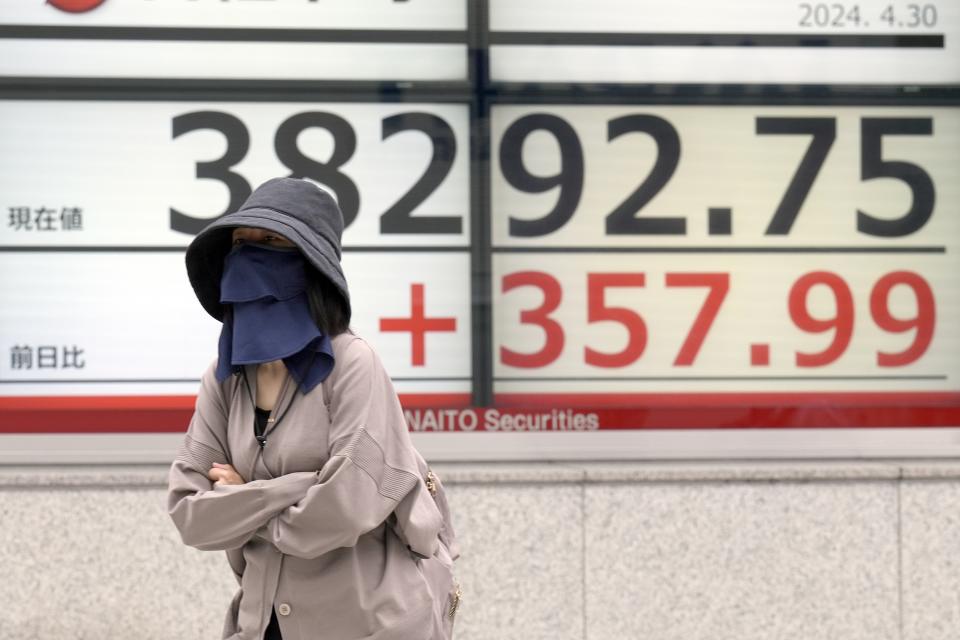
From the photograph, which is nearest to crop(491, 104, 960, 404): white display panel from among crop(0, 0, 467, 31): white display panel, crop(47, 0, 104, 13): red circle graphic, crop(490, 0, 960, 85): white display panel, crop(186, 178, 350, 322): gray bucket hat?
crop(490, 0, 960, 85): white display panel

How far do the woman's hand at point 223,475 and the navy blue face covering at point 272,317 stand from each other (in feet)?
0.75

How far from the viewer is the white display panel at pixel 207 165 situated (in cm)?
555

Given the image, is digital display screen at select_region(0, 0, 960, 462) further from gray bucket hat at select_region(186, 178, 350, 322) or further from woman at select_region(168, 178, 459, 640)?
woman at select_region(168, 178, 459, 640)

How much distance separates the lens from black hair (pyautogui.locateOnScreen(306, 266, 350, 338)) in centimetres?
286

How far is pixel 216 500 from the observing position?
8.90 feet

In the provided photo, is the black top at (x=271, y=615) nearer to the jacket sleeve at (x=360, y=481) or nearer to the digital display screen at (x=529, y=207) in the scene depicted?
the jacket sleeve at (x=360, y=481)

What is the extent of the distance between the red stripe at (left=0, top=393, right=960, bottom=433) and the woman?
267 centimetres

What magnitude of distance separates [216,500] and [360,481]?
1.16 feet

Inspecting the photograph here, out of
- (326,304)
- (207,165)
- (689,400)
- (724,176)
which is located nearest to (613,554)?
(689,400)

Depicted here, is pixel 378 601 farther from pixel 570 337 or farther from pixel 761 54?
pixel 761 54

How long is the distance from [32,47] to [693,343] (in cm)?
354

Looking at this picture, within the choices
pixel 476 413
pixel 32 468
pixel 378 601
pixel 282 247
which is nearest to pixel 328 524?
pixel 378 601

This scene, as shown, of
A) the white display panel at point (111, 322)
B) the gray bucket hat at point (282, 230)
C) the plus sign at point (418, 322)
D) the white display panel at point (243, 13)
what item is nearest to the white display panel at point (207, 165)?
the white display panel at point (111, 322)

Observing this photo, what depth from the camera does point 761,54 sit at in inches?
225
